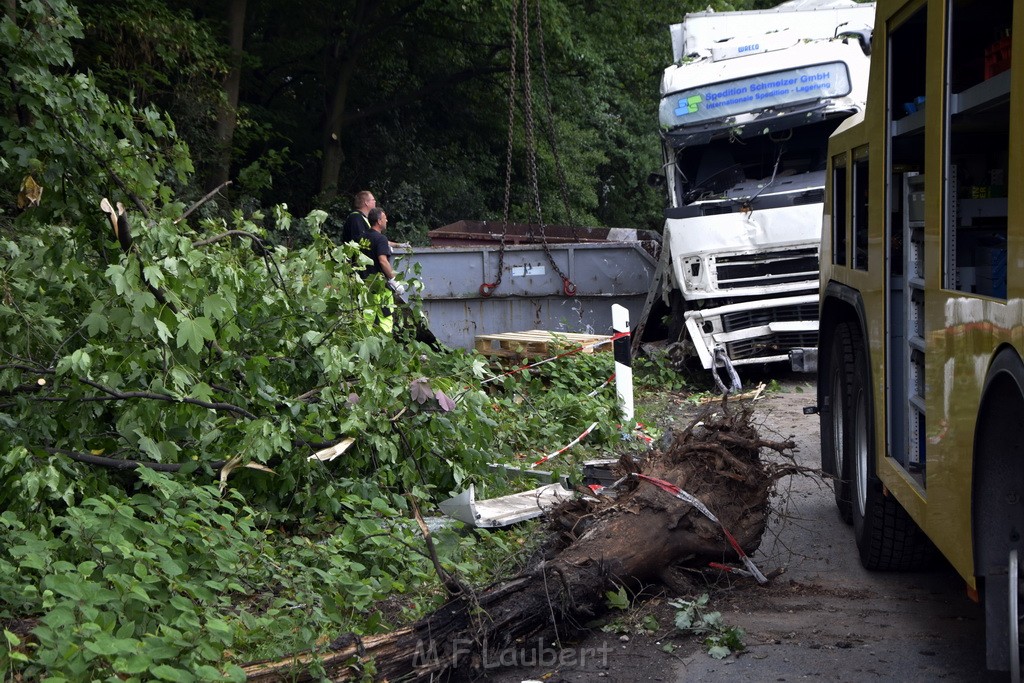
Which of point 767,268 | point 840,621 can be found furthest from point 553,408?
point 840,621

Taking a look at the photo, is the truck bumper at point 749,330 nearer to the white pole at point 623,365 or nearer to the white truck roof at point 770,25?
the white pole at point 623,365

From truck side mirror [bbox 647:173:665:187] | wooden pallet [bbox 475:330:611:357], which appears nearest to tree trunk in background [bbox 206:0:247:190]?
wooden pallet [bbox 475:330:611:357]

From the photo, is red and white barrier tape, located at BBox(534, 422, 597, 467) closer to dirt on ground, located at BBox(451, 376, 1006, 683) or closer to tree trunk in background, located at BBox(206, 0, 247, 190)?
dirt on ground, located at BBox(451, 376, 1006, 683)

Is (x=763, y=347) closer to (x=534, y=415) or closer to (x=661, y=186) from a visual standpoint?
(x=661, y=186)

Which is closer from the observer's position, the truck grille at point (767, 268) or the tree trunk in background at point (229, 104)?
the truck grille at point (767, 268)

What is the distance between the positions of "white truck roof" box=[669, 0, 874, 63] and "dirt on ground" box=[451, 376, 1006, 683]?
8.49 m

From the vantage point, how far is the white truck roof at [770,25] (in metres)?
12.9

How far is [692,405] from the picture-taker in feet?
36.6

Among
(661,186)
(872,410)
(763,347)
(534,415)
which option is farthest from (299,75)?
(872,410)

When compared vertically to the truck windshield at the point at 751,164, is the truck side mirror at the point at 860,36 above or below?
above

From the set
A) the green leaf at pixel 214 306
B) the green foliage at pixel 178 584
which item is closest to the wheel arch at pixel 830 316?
the green foliage at pixel 178 584

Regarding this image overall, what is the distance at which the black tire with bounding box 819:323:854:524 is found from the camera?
19.9 ft

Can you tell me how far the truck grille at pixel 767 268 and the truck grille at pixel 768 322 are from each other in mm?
301

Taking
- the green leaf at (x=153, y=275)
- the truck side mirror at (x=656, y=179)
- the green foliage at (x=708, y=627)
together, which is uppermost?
the truck side mirror at (x=656, y=179)
